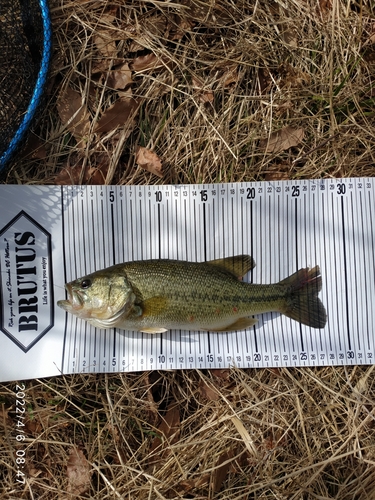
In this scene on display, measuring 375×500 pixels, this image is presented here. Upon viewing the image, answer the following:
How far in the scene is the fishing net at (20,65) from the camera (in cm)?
294

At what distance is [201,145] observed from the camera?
3.13 meters

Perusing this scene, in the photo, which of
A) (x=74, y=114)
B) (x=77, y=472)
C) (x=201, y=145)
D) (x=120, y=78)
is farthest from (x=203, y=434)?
(x=120, y=78)

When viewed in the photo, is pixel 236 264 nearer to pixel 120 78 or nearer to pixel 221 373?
pixel 221 373

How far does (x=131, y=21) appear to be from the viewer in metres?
3.12

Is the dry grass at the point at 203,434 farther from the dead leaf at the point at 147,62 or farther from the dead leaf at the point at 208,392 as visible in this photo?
the dead leaf at the point at 147,62

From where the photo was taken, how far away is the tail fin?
118 inches

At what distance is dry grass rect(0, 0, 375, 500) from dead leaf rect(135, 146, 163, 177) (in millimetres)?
63

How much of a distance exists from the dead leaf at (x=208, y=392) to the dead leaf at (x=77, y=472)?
3.30ft

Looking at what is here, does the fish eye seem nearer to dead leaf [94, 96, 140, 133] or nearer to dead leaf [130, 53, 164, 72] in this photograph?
dead leaf [94, 96, 140, 133]

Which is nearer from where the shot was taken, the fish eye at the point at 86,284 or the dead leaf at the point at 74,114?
the fish eye at the point at 86,284

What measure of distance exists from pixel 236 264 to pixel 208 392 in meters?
0.99

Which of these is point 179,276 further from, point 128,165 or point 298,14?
point 298,14

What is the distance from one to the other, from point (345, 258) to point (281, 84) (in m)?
1.46

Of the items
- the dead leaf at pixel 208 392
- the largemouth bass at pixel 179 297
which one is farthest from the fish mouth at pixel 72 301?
the dead leaf at pixel 208 392
